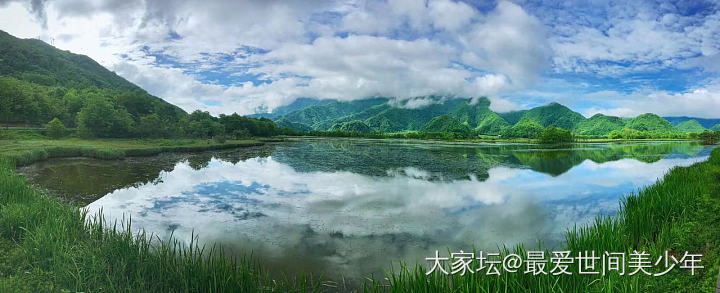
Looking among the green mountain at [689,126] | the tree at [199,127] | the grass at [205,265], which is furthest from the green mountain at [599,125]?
the grass at [205,265]

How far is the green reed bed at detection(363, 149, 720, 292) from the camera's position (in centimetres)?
395

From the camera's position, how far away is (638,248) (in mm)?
6906

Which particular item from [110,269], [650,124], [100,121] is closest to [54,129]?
[100,121]

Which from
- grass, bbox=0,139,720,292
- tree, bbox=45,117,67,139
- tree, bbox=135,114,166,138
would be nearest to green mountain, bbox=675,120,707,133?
grass, bbox=0,139,720,292

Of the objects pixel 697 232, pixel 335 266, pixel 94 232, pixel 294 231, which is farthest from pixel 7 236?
pixel 697 232

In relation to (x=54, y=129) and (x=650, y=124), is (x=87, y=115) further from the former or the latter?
(x=650, y=124)

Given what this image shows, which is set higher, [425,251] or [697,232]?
[697,232]

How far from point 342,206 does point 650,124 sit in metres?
196

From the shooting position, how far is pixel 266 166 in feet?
81.8

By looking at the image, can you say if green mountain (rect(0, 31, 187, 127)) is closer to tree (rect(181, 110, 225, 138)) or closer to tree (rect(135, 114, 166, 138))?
tree (rect(135, 114, 166, 138))

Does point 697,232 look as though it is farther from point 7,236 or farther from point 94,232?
point 7,236

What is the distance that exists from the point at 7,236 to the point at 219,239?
155 inches

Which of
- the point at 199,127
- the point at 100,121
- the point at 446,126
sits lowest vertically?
the point at 199,127

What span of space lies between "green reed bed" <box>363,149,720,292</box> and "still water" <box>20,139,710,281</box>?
1483mm
